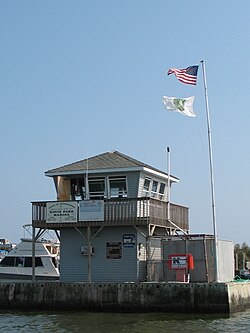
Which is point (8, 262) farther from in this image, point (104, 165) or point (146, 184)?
point (146, 184)

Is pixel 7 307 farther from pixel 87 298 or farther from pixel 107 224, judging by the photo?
pixel 107 224

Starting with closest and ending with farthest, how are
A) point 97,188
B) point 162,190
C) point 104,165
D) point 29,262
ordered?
1. point 104,165
2. point 97,188
3. point 162,190
4. point 29,262

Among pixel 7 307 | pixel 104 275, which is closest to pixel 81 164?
pixel 104 275

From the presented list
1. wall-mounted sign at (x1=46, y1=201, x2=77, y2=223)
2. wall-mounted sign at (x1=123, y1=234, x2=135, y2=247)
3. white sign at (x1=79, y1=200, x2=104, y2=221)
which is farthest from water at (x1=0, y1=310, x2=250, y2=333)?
wall-mounted sign at (x1=46, y1=201, x2=77, y2=223)

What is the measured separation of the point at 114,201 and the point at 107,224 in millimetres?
1182

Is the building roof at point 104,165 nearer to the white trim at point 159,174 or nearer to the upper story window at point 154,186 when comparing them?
the white trim at point 159,174

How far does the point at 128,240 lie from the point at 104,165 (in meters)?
4.19

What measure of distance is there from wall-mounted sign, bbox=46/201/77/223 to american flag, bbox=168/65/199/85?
321 inches

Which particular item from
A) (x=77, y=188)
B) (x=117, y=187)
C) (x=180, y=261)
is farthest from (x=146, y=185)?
(x=180, y=261)

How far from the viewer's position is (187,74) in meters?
28.2

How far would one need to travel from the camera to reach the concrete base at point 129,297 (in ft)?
85.0

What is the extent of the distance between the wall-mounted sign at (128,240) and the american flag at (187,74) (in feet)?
26.6

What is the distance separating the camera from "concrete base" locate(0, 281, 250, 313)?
85.0ft

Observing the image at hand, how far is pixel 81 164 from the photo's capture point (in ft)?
109
